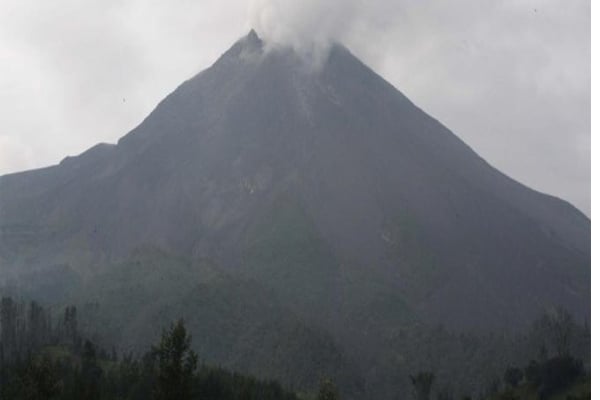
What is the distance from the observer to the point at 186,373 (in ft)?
217

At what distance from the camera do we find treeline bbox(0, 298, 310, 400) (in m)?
66.1

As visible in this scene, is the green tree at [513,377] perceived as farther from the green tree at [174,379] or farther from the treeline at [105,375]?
the green tree at [174,379]

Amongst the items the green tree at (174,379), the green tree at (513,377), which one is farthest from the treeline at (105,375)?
the green tree at (513,377)

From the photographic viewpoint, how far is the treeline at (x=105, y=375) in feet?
217

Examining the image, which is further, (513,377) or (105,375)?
(513,377)

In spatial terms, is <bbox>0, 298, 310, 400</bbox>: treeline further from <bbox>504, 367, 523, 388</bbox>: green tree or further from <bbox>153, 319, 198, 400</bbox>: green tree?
<bbox>504, 367, 523, 388</bbox>: green tree

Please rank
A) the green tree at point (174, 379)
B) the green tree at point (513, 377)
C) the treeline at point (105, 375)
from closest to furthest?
the green tree at point (174, 379), the treeline at point (105, 375), the green tree at point (513, 377)

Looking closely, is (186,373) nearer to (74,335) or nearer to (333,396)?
(333,396)

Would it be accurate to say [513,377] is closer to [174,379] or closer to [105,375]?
[105,375]

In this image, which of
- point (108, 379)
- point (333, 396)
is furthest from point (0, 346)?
point (333, 396)

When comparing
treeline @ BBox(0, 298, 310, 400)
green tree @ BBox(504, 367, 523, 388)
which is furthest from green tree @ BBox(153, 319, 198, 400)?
green tree @ BBox(504, 367, 523, 388)

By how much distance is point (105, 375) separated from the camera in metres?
156

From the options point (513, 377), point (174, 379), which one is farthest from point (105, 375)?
point (174, 379)
